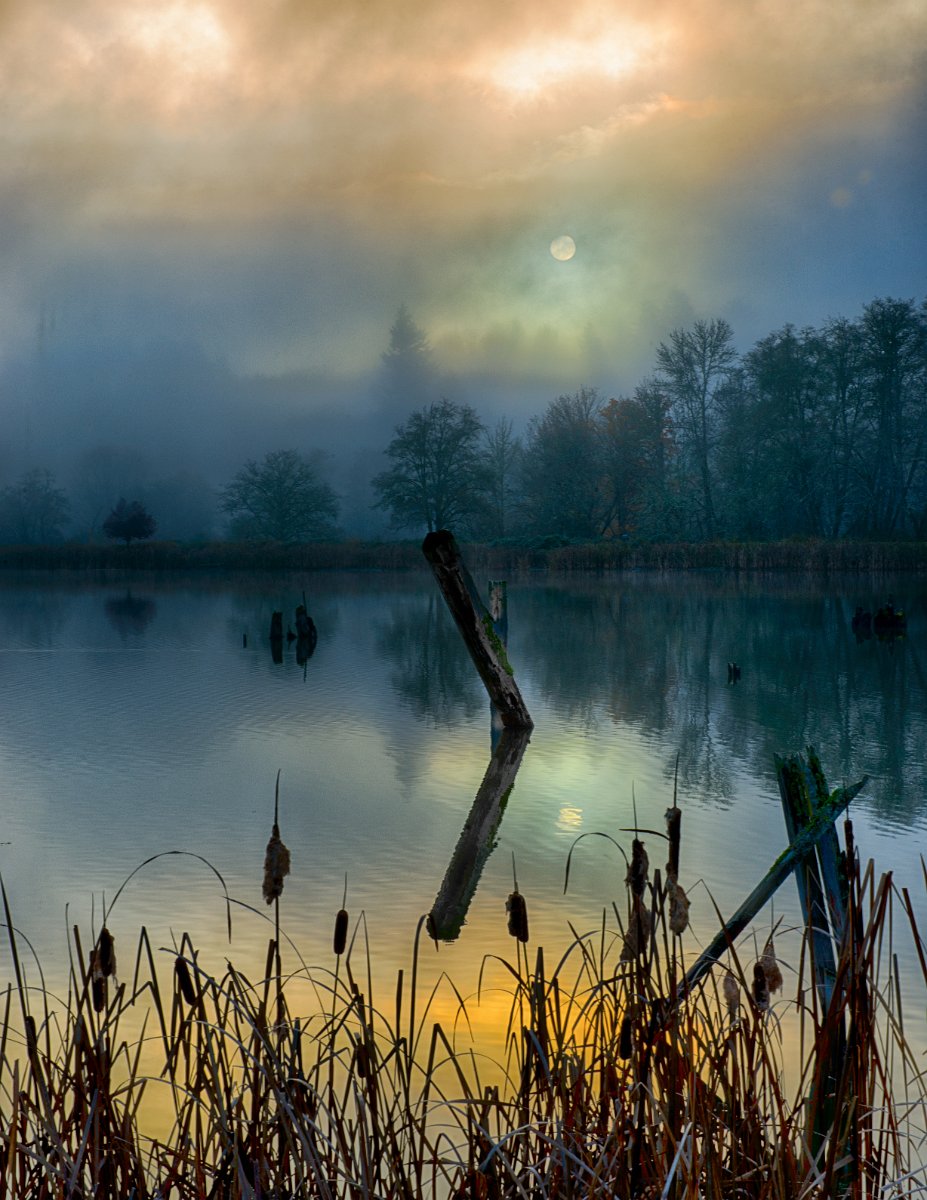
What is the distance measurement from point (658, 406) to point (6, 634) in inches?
1960

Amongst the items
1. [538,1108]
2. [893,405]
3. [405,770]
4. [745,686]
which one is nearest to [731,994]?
[538,1108]

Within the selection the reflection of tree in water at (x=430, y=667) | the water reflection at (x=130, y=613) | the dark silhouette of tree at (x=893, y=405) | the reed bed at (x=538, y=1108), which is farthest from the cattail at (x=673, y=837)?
the dark silhouette of tree at (x=893, y=405)

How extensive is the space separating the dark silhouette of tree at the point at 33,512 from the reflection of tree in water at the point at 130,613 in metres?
82.3

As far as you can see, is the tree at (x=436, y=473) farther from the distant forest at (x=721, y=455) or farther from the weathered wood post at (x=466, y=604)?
the weathered wood post at (x=466, y=604)

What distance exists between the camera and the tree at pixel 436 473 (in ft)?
233

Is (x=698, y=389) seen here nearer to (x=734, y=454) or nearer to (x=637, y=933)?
(x=734, y=454)

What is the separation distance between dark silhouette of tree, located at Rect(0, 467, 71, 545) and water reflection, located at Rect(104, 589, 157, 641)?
3209 inches

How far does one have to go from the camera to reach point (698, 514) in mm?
60594

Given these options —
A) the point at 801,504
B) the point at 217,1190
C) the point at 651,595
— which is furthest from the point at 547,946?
the point at 801,504

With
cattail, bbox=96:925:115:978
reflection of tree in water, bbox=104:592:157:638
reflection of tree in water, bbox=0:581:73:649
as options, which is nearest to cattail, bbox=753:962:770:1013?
cattail, bbox=96:925:115:978

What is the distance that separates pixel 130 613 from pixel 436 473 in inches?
1572

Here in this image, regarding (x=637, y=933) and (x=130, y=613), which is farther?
(x=130, y=613)

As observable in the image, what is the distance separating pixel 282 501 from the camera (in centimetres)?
8356

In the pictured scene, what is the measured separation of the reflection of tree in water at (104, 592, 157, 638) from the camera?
27828 millimetres
